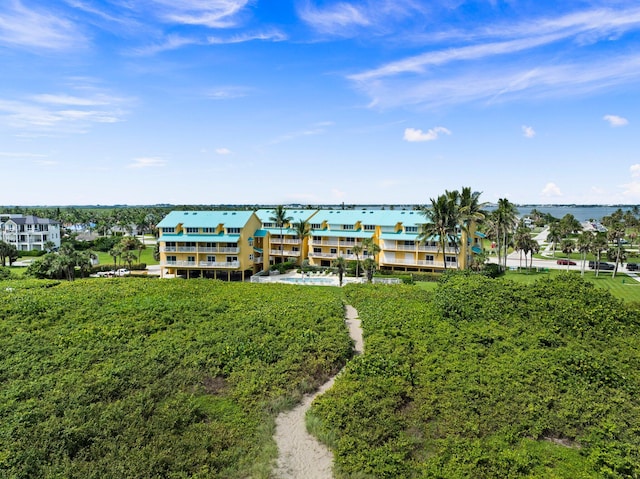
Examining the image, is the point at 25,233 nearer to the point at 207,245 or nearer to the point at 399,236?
the point at 207,245

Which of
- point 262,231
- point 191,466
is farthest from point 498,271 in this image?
point 191,466

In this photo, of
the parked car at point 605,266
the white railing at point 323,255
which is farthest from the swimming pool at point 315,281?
the parked car at point 605,266

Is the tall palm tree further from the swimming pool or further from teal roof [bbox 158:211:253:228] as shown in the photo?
teal roof [bbox 158:211:253:228]

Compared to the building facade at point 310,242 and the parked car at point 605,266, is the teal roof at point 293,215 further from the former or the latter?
the parked car at point 605,266

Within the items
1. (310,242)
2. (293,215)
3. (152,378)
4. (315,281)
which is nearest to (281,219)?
(310,242)

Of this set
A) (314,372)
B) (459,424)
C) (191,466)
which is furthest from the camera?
(314,372)

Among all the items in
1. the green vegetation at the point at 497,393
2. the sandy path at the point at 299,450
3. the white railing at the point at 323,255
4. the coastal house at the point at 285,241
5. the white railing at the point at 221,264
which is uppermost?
the coastal house at the point at 285,241

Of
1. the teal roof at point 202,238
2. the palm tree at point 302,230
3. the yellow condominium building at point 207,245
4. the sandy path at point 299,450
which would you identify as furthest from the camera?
the palm tree at point 302,230

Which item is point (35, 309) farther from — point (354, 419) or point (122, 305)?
point (354, 419)
